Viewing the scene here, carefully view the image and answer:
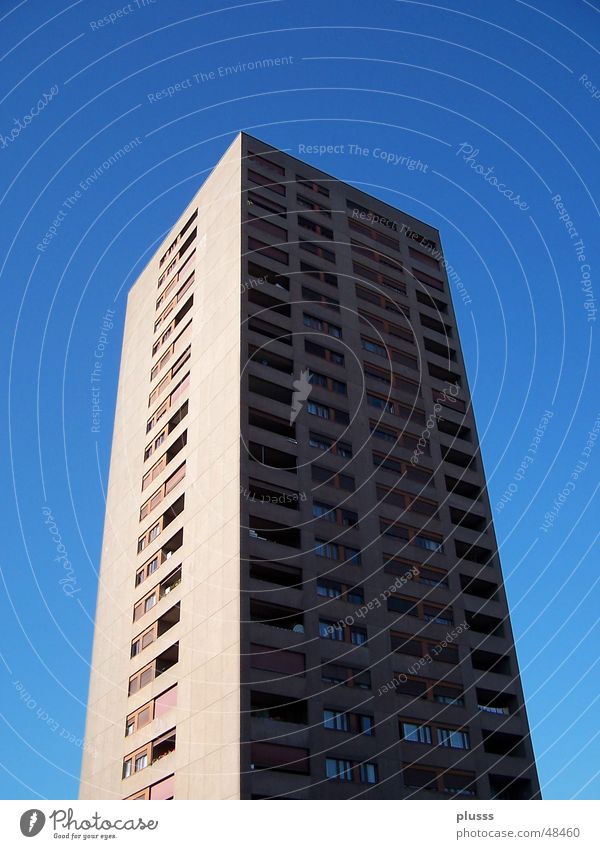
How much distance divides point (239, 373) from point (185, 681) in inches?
633

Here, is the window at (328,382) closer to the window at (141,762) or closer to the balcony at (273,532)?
the balcony at (273,532)

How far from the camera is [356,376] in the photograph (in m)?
52.0

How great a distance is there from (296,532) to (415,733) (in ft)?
37.0

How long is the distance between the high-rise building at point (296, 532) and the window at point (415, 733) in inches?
3.5

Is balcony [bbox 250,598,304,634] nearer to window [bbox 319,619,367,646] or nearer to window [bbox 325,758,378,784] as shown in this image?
window [bbox 319,619,367,646]

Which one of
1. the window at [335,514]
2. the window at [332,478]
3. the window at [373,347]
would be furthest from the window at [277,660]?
the window at [373,347]

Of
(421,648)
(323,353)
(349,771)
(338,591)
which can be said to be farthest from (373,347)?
(349,771)

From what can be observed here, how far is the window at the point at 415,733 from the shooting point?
40.1m

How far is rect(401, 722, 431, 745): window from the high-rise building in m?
0.09

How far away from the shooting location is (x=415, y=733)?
40.5m

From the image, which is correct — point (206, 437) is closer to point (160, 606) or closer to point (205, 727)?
point (160, 606)

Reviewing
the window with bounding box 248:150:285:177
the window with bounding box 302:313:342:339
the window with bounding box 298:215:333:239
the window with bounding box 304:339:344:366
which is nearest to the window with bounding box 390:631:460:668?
the window with bounding box 304:339:344:366
